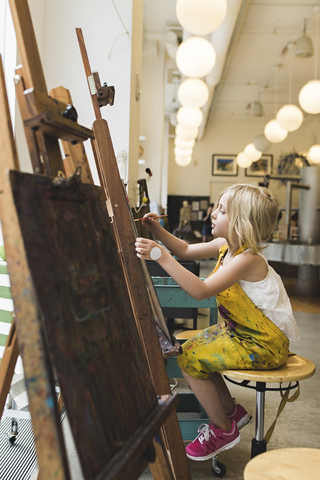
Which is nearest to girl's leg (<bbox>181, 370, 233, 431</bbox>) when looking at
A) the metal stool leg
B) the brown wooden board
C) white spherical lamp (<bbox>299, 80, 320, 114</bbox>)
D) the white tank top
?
the metal stool leg

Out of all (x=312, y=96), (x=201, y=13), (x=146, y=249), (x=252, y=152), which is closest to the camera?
(x=146, y=249)

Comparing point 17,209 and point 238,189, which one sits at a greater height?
point 238,189

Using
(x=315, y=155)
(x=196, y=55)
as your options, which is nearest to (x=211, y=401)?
(x=196, y=55)

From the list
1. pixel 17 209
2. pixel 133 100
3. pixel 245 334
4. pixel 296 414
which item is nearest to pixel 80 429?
pixel 17 209

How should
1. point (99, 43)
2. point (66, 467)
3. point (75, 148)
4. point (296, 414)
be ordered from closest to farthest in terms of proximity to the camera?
point (66, 467) < point (75, 148) < point (296, 414) < point (99, 43)

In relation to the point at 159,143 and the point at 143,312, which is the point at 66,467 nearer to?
the point at 143,312

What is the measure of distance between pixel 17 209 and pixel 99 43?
2628 millimetres

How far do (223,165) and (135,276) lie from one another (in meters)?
11.0

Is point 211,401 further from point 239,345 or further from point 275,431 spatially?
point 275,431

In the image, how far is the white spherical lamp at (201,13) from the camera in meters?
2.32

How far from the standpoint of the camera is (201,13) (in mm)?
2346

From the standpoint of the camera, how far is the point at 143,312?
3.81 ft

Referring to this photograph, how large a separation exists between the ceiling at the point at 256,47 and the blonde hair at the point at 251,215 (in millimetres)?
3386

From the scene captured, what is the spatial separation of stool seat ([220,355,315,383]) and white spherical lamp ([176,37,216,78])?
7.92ft
